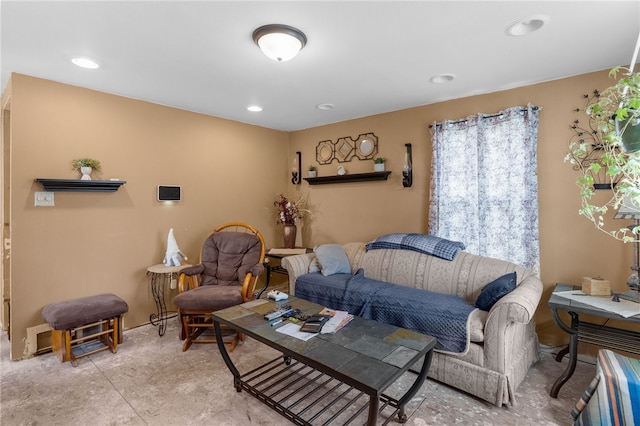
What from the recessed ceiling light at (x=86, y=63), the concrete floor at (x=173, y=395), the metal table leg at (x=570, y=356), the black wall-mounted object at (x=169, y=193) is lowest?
the concrete floor at (x=173, y=395)

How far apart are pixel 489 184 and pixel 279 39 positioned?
2387 millimetres

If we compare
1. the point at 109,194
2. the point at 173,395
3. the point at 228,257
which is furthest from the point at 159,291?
the point at 173,395

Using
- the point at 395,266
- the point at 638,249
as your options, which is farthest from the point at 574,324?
the point at 395,266

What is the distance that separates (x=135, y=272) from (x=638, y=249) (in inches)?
180

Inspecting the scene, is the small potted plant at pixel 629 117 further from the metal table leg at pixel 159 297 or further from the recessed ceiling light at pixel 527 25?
the metal table leg at pixel 159 297

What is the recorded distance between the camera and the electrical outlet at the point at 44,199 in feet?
9.12

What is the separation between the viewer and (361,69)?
2.66 metres

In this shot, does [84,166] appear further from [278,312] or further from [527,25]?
[527,25]

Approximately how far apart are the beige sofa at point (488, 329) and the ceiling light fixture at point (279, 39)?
2209mm

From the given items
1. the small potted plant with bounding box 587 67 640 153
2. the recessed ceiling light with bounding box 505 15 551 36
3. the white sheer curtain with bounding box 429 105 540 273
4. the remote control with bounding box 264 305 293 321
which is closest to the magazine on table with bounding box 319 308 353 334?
the remote control with bounding box 264 305 293 321

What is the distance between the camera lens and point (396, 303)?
266cm

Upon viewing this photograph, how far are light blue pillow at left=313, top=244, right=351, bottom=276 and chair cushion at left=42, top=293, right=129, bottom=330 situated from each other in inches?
77.1

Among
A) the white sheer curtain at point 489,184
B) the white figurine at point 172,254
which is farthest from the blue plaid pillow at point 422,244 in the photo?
the white figurine at point 172,254

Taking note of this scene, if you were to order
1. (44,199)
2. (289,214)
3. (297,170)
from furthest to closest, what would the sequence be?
(297,170)
(289,214)
(44,199)
